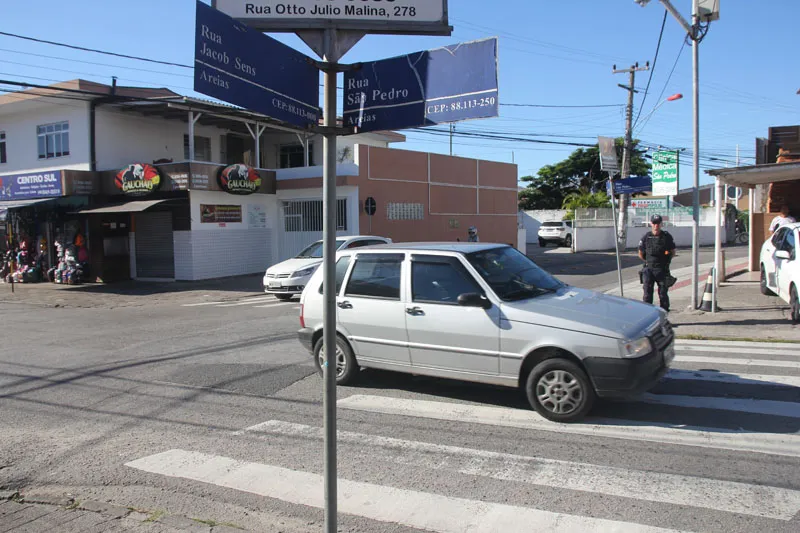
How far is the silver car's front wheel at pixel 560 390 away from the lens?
18.6 feet

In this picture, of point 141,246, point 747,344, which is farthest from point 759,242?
point 141,246

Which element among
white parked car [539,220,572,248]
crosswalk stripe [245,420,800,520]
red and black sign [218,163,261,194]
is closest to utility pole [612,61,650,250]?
white parked car [539,220,572,248]

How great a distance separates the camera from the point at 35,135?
24.5 metres

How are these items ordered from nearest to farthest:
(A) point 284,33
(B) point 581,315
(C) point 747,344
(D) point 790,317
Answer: (A) point 284,33
(B) point 581,315
(C) point 747,344
(D) point 790,317

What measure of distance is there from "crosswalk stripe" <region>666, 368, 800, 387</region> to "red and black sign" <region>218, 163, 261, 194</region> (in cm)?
1785

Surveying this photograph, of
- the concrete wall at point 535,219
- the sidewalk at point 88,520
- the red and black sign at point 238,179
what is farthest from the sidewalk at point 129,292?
the concrete wall at point 535,219

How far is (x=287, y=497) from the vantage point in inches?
171

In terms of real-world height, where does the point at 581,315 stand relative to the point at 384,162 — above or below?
below

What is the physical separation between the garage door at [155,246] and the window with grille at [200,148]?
429 centimetres

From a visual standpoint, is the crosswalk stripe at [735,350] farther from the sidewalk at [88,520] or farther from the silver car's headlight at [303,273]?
the silver car's headlight at [303,273]

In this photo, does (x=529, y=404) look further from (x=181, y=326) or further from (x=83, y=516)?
(x=181, y=326)

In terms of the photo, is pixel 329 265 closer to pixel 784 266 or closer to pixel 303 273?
pixel 784 266

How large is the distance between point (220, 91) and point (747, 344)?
29.6ft

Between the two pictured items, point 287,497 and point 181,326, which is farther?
point 181,326
